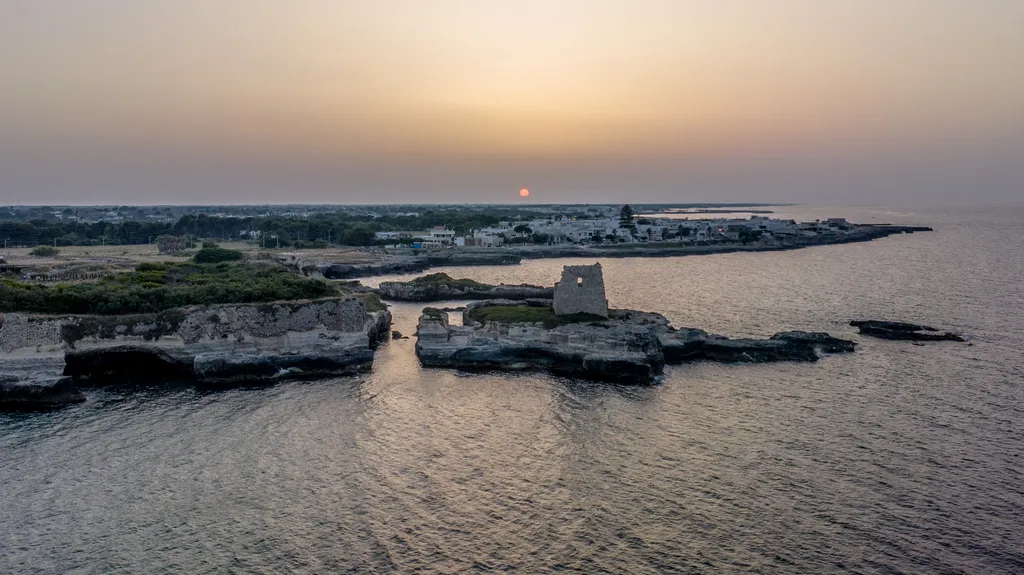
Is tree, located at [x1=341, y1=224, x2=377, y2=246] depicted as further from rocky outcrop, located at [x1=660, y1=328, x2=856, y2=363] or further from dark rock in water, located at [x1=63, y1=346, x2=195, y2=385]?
rocky outcrop, located at [x1=660, y1=328, x2=856, y2=363]

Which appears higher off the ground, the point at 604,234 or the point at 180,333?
the point at 604,234

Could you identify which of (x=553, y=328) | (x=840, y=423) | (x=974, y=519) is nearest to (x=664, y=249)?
(x=553, y=328)

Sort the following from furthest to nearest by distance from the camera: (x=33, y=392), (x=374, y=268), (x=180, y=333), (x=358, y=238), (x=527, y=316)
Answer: (x=358, y=238) < (x=374, y=268) < (x=527, y=316) < (x=180, y=333) < (x=33, y=392)

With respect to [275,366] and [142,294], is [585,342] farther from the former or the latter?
[142,294]

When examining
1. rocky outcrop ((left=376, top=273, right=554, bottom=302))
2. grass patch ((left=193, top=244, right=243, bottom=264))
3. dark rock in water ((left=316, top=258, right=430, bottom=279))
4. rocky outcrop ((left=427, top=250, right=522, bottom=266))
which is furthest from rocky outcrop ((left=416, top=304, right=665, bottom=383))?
rocky outcrop ((left=427, top=250, right=522, bottom=266))

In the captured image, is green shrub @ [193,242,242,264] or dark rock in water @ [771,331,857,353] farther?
green shrub @ [193,242,242,264]

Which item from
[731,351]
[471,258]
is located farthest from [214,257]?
[731,351]
